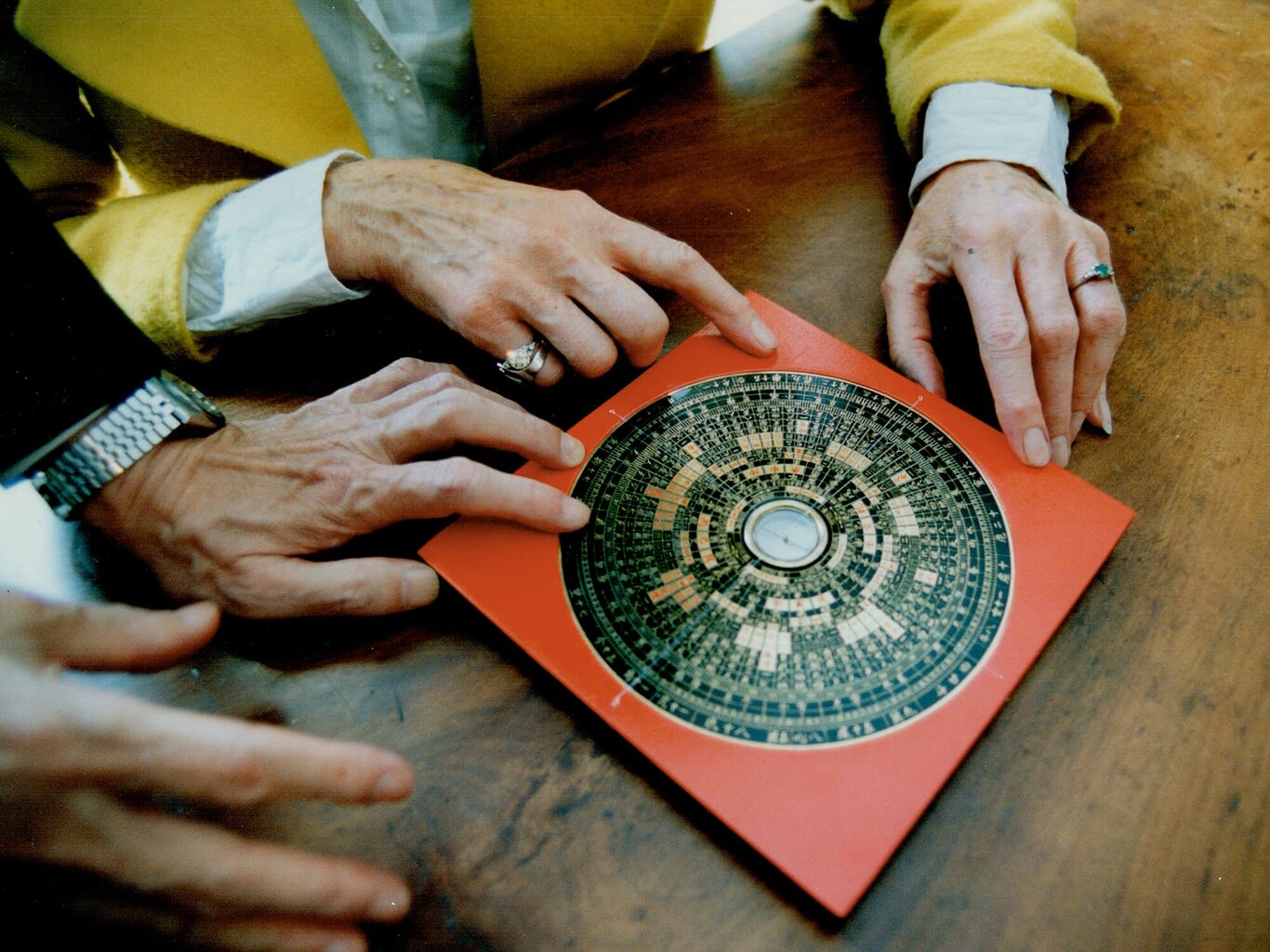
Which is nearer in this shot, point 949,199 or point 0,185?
point 0,185

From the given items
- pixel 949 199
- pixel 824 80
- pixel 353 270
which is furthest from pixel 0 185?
pixel 824 80

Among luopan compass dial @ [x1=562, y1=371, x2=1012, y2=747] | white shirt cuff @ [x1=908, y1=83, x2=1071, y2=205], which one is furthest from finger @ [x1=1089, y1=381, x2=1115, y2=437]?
white shirt cuff @ [x1=908, y1=83, x2=1071, y2=205]

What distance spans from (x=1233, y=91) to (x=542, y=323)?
1399 mm

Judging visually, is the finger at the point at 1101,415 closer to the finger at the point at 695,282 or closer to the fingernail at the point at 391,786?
the finger at the point at 695,282

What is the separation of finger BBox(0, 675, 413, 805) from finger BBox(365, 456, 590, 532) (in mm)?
340

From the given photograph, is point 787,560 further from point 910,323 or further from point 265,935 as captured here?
point 265,935

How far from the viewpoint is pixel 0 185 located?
2.50ft

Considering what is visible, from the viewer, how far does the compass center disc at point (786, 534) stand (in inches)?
34.4

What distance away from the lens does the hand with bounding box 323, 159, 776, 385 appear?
1.04 m

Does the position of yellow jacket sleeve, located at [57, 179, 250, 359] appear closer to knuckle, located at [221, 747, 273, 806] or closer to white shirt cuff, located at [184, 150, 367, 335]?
white shirt cuff, located at [184, 150, 367, 335]

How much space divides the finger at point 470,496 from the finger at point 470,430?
5 cm

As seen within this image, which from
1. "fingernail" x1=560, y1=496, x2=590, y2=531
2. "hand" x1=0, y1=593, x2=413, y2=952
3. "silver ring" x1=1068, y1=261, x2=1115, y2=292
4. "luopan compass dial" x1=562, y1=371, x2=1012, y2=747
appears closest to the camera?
"hand" x1=0, y1=593, x2=413, y2=952

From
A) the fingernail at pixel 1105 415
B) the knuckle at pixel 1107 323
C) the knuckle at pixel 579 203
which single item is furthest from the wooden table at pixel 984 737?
the knuckle at pixel 579 203

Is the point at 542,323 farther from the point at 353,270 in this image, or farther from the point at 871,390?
the point at 871,390
